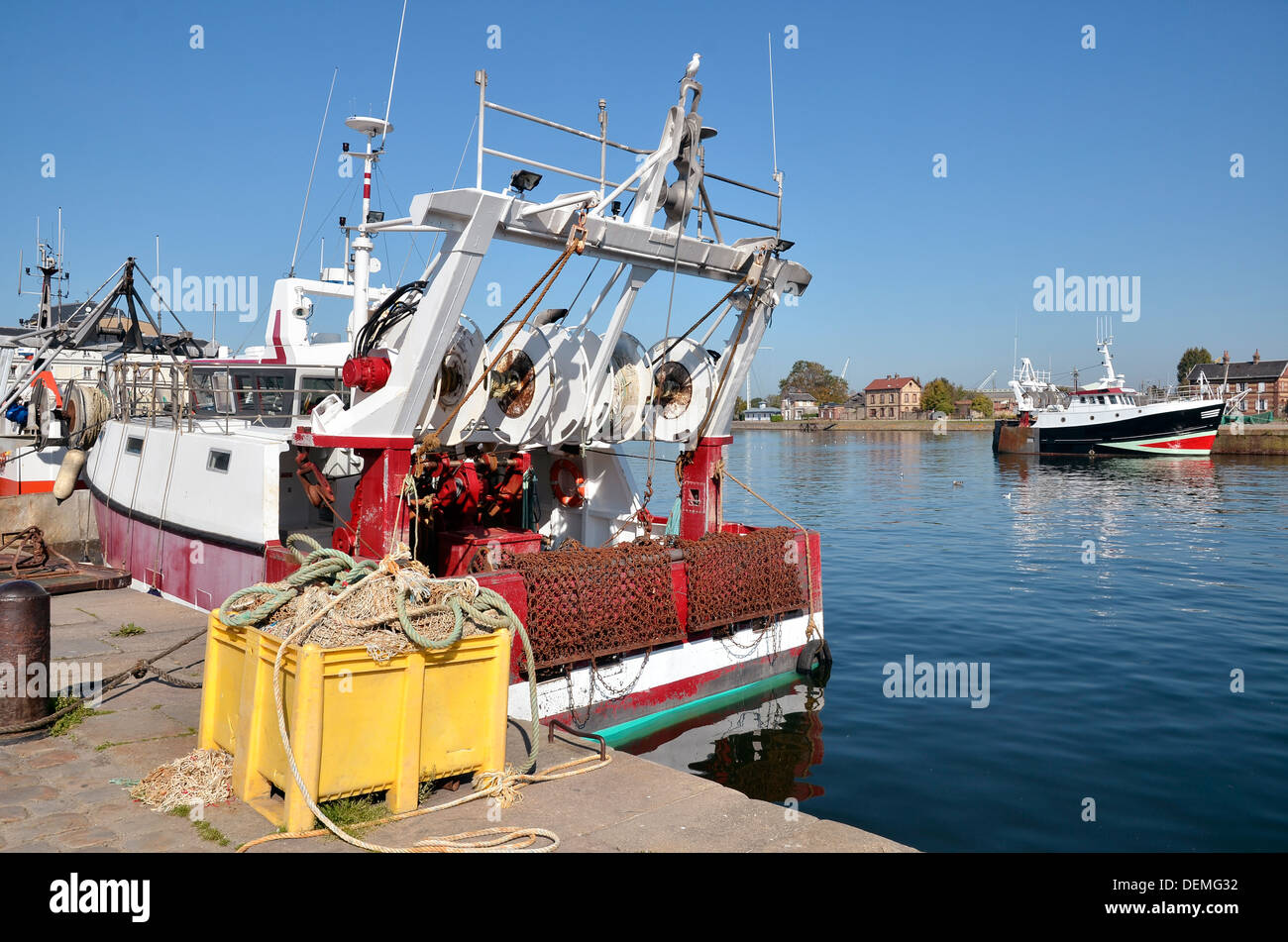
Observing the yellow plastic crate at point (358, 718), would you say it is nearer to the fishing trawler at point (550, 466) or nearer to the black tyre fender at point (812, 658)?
the fishing trawler at point (550, 466)

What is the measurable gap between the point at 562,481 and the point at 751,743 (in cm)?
490

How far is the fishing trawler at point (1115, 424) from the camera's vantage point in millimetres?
61281

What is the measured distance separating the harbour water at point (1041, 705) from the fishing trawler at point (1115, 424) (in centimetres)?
3743

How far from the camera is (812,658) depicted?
40.3 ft

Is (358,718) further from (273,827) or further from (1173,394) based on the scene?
(1173,394)

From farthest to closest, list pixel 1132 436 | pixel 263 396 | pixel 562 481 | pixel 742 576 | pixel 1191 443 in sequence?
pixel 1132 436
pixel 1191 443
pixel 263 396
pixel 562 481
pixel 742 576

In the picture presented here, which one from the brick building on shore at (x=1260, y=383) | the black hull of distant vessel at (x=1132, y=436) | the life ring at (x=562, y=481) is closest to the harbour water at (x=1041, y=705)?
the life ring at (x=562, y=481)

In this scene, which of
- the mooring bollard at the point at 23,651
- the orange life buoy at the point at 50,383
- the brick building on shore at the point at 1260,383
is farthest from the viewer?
the brick building on shore at the point at 1260,383

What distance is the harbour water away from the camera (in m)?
8.81

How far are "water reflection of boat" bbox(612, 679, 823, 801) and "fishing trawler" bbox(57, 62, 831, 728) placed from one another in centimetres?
34

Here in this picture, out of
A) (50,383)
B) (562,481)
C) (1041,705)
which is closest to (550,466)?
(562,481)
